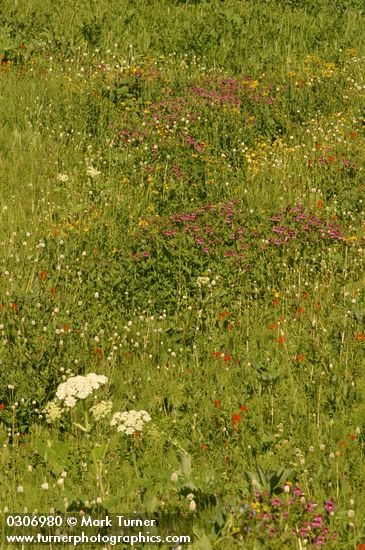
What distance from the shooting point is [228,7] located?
53.2ft

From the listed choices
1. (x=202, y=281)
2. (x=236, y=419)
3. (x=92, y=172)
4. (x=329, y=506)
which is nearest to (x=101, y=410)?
(x=236, y=419)

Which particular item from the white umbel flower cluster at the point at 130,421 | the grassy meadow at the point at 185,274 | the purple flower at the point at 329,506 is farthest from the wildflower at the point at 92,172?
the purple flower at the point at 329,506

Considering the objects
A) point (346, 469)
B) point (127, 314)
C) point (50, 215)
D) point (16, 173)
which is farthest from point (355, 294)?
point (16, 173)

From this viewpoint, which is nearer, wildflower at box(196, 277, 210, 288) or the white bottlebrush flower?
the white bottlebrush flower

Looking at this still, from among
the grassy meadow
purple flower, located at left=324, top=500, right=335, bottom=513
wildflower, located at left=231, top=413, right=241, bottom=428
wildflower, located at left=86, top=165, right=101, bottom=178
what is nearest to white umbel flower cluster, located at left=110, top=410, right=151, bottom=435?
the grassy meadow

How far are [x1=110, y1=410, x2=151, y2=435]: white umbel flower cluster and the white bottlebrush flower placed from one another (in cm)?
12

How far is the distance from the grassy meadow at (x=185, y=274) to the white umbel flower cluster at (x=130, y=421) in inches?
1.1

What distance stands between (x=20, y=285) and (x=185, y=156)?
12.1ft

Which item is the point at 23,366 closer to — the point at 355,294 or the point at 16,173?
the point at 355,294

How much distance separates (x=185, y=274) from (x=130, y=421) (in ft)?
9.39

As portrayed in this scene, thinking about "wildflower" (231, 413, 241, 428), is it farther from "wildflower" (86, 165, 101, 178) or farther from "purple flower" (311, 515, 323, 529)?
"wildflower" (86, 165, 101, 178)

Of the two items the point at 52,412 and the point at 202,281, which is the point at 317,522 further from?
the point at 202,281

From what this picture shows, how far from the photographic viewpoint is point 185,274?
8383 mm

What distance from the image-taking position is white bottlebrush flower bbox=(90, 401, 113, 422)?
5952 millimetres
